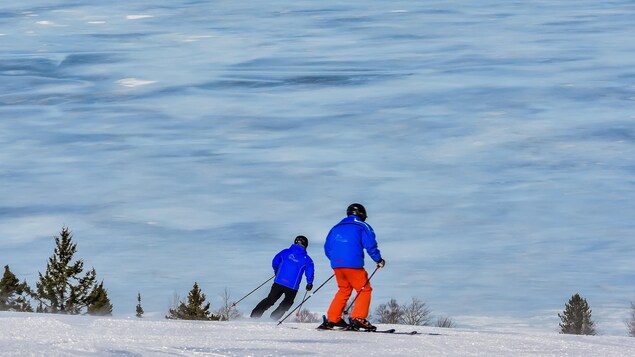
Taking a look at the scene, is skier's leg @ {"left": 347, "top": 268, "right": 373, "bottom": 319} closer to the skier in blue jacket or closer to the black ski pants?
the skier in blue jacket

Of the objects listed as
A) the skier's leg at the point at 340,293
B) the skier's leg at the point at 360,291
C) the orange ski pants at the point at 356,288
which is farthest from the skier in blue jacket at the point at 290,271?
the skier's leg at the point at 360,291

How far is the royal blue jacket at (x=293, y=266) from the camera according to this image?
18.3 m

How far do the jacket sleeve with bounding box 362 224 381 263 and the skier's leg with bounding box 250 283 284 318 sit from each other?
4.07 meters

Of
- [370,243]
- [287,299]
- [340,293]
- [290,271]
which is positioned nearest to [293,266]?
[290,271]

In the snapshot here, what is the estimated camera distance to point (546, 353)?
1360 centimetres

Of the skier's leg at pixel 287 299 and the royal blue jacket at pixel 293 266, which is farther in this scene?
the skier's leg at pixel 287 299

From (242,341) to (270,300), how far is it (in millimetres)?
6033

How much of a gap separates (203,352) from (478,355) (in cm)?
260

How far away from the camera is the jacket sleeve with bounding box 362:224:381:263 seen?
14.8 meters

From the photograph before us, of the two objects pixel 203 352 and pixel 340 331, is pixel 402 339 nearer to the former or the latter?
pixel 340 331

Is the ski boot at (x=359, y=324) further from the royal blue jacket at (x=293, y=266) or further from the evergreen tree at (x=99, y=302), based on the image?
the evergreen tree at (x=99, y=302)

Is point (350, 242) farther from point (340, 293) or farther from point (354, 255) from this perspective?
point (340, 293)

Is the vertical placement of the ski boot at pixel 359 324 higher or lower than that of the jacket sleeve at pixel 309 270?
lower

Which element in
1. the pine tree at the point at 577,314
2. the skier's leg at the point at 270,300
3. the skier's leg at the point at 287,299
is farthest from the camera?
the pine tree at the point at 577,314
